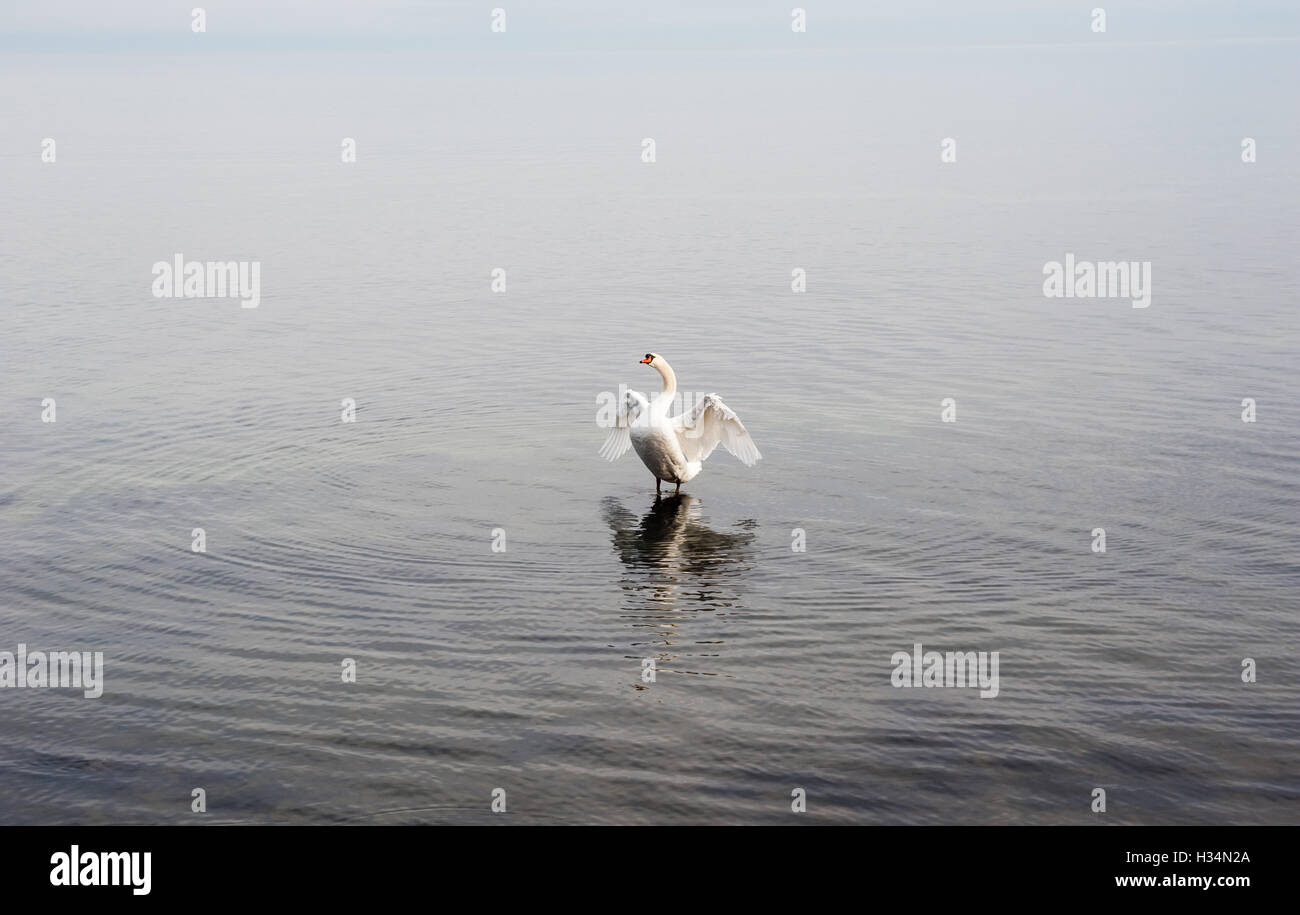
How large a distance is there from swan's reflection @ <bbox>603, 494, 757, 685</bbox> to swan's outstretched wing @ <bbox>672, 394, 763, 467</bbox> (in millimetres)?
1078

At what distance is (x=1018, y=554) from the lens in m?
25.0

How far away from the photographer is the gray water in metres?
18.4

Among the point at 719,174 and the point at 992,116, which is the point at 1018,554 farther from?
the point at 992,116

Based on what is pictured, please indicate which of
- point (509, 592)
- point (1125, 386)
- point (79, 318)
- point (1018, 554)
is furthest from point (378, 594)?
point (79, 318)

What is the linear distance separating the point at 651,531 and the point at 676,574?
86.7 inches

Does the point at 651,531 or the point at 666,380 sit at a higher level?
the point at 666,380

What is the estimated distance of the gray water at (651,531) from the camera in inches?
724

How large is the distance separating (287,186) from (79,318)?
37.2m

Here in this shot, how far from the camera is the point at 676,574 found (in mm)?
25125
